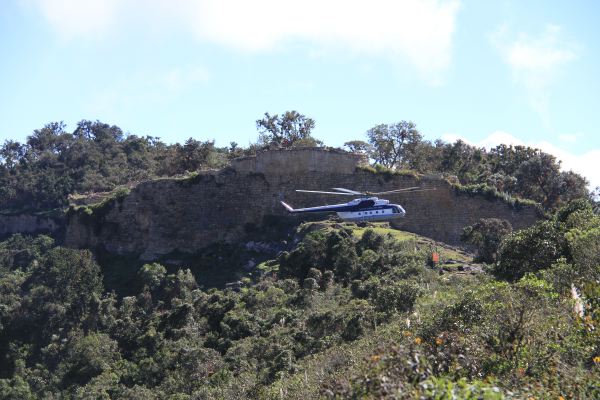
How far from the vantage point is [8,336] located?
1411 inches

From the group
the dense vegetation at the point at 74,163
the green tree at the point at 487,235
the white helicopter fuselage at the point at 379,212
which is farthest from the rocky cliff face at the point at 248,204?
the dense vegetation at the point at 74,163

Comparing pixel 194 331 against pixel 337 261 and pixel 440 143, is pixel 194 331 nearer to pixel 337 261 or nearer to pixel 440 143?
pixel 337 261

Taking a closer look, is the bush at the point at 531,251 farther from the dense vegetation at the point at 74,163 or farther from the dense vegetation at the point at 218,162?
the dense vegetation at the point at 74,163

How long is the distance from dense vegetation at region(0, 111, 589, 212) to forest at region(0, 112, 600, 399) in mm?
115

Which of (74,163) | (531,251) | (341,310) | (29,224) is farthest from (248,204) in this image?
(74,163)

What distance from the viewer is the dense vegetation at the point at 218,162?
1490 inches

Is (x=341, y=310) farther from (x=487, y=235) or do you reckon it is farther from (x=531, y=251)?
(x=487, y=235)

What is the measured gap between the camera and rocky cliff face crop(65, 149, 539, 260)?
34531mm

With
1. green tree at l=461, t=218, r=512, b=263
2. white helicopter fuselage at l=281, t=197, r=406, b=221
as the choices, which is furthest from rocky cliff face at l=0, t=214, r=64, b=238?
green tree at l=461, t=218, r=512, b=263

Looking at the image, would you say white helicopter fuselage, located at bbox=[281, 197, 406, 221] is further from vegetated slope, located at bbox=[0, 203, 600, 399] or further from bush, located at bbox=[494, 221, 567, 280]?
bush, located at bbox=[494, 221, 567, 280]

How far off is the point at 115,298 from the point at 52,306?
239cm

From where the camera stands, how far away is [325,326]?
77.4ft

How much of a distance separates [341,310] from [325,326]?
1.06m

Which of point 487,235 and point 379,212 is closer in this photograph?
point 487,235
